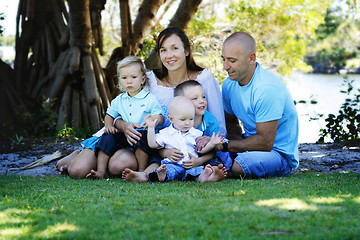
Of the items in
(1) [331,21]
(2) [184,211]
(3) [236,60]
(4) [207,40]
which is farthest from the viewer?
(1) [331,21]

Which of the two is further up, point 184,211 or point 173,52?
point 173,52

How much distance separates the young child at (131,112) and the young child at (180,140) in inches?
8.5

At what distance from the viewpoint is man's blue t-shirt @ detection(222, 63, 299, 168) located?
421 centimetres

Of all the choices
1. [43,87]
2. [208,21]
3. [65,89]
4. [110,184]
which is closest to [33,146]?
[65,89]

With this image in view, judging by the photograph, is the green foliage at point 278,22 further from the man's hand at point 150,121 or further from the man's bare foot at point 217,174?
the man's bare foot at point 217,174

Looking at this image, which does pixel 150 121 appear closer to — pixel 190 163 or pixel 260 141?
pixel 190 163

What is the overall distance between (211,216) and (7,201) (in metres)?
1.50

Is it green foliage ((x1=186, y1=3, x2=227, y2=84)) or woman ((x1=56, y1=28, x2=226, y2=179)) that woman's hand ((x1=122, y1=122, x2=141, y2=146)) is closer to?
woman ((x1=56, y1=28, x2=226, y2=179))

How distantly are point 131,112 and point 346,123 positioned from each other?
4.55 m

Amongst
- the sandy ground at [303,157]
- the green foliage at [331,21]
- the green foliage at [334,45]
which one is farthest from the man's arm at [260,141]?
the green foliage at [334,45]

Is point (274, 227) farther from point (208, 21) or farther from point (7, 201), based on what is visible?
point (208, 21)

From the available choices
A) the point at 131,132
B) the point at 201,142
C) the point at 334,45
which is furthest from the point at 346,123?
the point at 334,45

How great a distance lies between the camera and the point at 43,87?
8758 mm

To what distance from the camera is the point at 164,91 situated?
4.77m
